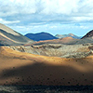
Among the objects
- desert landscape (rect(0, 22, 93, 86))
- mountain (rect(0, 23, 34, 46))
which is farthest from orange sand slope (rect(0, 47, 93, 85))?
mountain (rect(0, 23, 34, 46))

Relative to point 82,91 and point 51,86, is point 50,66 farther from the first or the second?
point 82,91

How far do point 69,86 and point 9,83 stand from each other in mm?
6667

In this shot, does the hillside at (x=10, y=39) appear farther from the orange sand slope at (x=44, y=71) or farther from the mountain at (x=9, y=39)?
the orange sand slope at (x=44, y=71)

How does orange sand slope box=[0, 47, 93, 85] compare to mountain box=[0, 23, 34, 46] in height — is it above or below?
above

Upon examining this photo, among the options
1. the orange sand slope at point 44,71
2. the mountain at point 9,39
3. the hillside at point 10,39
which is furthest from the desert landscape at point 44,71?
the hillside at point 10,39

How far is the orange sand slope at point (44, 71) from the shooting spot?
2422 cm

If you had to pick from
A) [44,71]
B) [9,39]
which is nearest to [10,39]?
[9,39]

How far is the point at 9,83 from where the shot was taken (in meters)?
24.1

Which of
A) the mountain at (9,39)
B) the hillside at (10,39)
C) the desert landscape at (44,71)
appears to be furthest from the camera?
the hillside at (10,39)

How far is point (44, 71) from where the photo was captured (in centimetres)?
2638

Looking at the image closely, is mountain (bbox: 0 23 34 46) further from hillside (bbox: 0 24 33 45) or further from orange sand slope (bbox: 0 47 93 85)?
orange sand slope (bbox: 0 47 93 85)

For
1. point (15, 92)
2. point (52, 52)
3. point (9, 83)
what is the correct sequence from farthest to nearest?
point (52, 52) < point (9, 83) < point (15, 92)

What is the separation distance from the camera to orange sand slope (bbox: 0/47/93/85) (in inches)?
953

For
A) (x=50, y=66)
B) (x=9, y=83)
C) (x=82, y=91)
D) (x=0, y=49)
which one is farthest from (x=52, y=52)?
(x=82, y=91)
